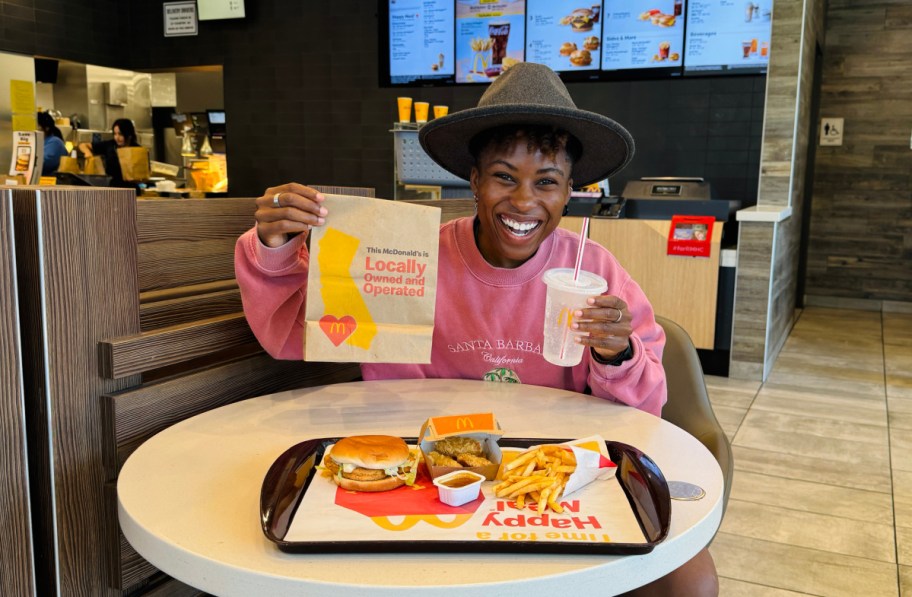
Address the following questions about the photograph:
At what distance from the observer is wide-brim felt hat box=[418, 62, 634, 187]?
5.05 ft

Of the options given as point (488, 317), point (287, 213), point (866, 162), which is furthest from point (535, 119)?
point (866, 162)

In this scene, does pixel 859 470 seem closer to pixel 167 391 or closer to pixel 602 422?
pixel 602 422

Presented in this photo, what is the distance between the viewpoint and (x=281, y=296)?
152 centimetres

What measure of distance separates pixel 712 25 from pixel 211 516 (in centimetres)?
527

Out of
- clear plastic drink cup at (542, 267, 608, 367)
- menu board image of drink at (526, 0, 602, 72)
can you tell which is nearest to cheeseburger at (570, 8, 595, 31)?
menu board image of drink at (526, 0, 602, 72)

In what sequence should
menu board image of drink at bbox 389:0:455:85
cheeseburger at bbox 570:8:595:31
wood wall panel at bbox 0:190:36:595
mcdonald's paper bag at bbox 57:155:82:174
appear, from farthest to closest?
mcdonald's paper bag at bbox 57:155:82:174 < menu board image of drink at bbox 389:0:455:85 < cheeseburger at bbox 570:8:595:31 < wood wall panel at bbox 0:190:36:595

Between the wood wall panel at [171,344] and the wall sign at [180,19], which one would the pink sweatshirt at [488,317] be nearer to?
the wood wall panel at [171,344]

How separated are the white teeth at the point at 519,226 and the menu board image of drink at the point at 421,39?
499cm

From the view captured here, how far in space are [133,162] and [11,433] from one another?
22.2 ft

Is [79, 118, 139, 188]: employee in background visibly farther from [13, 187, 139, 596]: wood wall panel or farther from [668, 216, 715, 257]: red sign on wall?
[13, 187, 139, 596]: wood wall panel

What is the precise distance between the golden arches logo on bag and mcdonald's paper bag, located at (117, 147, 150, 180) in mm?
7162

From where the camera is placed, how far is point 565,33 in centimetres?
580

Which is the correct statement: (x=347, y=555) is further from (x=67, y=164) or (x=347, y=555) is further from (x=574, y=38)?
(x=67, y=164)

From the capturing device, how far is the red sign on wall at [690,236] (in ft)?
15.7
